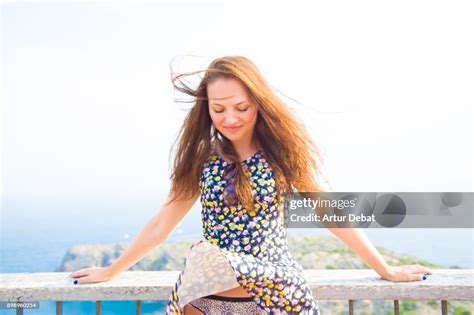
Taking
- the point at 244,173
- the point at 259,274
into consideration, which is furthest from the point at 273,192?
the point at 259,274

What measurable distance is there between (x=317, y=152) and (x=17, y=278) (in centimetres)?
134

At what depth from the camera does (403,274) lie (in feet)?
6.15

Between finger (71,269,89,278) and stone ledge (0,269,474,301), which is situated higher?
finger (71,269,89,278)

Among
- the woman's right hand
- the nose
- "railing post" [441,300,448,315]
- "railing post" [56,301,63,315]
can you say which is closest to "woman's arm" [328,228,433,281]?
"railing post" [441,300,448,315]

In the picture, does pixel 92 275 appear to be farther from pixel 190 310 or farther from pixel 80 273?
pixel 190 310

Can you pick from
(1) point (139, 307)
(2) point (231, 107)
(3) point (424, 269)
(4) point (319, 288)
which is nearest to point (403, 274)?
(3) point (424, 269)

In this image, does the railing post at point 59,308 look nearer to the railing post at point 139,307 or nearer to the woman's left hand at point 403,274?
the railing post at point 139,307

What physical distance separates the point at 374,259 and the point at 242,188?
0.57 metres

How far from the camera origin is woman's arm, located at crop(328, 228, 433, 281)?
6.15ft

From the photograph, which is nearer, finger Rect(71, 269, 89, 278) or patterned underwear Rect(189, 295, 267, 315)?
patterned underwear Rect(189, 295, 267, 315)

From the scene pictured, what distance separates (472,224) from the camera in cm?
254

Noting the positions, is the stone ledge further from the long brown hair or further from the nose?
the nose

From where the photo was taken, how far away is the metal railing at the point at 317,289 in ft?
5.99

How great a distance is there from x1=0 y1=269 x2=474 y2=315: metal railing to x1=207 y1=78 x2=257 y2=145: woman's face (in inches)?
24.6
